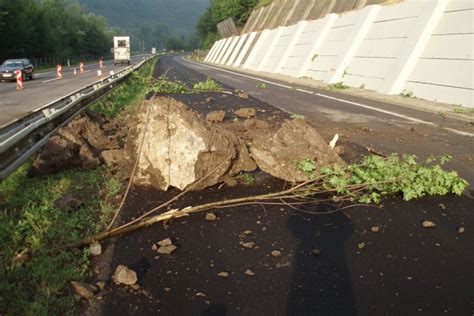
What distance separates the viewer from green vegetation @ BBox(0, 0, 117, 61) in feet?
168

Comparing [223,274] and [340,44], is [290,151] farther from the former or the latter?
[340,44]

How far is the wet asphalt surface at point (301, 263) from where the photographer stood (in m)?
3.32

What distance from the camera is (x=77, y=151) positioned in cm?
722

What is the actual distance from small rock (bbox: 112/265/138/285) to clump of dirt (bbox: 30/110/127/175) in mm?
3412

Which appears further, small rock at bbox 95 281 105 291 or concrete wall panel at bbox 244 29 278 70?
concrete wall panel at bbox 244 29 278 70

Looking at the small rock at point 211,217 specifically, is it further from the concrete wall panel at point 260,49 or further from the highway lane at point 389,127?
the concrete wall panel at point 260,49

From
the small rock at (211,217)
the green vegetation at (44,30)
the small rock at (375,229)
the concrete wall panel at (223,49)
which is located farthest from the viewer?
the concrete wall panel at (223,49)

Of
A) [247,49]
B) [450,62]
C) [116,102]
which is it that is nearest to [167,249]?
[116,102]

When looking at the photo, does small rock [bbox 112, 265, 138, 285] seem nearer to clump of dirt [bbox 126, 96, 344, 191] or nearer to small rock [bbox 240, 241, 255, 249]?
small rock [bbox 240, 241, 255, 249]

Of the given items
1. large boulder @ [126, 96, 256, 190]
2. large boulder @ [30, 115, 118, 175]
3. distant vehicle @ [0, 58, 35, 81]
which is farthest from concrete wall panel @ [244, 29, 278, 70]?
large boulder @ [126, 96, 256, 190]

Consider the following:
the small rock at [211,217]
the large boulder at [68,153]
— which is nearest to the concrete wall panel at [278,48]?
the large boulder at [68,153]

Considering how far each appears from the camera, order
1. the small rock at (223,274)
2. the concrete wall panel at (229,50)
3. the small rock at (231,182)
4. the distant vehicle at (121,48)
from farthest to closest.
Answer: the concrete wall panel at (229,50)
the distant vehicle at (121,48)
the small rock at (231,182)
the small rock at (223,274)

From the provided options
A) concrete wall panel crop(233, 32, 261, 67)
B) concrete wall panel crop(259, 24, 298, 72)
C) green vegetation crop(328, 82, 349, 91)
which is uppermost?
green vegetation crop(328, 82, 349, 91)

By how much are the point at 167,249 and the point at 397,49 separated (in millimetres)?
18229
